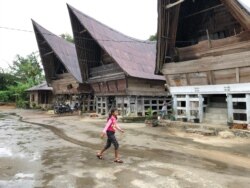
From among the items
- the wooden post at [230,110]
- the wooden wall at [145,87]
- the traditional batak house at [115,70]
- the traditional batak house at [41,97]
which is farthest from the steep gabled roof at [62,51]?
the wooden post at [230,110]

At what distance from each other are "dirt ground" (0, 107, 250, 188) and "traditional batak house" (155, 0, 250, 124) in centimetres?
272

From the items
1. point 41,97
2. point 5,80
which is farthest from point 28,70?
point 41,97

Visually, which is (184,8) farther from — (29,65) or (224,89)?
(29,65)

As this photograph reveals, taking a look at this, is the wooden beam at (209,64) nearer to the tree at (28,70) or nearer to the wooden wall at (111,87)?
the wooden wall at (111,87)

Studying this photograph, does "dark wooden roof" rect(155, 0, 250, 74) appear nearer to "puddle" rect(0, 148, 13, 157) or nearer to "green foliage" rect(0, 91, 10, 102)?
"puddle" rect(0, 148, 13, 157)

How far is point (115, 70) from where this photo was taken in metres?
23.9

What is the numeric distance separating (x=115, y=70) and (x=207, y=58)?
1068 centimetres

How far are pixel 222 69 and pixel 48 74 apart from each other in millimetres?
22772

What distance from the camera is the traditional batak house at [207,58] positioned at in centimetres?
1304

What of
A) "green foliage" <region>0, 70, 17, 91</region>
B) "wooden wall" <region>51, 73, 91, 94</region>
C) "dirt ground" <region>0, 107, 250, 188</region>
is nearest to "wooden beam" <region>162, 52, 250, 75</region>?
"dirt ground" <region>0, 107, 250, 188</region>

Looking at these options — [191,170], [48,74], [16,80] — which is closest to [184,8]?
[191,170]

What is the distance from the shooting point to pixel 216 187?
584 cm

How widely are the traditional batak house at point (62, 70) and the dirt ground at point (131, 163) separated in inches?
646

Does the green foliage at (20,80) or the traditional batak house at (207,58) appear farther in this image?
the green foliage at (20,80)
